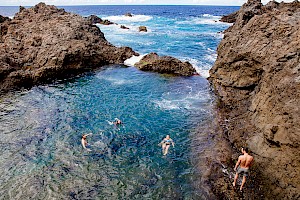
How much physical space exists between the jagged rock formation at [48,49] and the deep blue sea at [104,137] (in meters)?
2.03

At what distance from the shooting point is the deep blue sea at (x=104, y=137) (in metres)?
13.0

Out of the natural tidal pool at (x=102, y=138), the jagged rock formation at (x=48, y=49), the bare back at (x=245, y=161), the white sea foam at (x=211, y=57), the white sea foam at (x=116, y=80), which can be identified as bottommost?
the natural tidal pool at (x=102, y=138)

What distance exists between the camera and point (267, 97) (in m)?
14.4

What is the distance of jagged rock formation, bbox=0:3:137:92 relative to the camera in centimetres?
2704

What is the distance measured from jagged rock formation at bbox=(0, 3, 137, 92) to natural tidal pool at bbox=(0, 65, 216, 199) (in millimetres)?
2494

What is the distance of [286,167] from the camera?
11.5 m

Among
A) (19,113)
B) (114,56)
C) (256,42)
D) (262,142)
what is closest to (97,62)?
(114,56)

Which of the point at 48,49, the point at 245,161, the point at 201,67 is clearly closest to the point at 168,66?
the point at 201,67

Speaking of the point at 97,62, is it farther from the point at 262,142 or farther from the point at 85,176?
the point at 262,142

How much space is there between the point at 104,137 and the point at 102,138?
0.57ft

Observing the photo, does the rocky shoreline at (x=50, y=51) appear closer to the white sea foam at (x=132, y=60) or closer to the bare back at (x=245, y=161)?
the white sea foam at (x=132, y=60)

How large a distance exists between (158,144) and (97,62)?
1973 cm

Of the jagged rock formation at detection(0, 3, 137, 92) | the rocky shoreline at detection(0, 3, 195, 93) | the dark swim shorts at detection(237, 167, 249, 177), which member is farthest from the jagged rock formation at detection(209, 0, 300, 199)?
the jagged rock formation at detection(0, 3, 137, 92)

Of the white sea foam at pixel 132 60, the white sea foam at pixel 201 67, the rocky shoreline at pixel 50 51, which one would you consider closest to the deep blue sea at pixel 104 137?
the white sea foam at pixel 201 67
